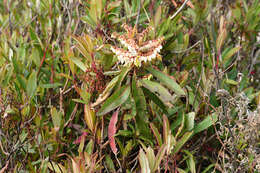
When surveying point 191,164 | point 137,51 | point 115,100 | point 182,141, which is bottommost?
point 191,164

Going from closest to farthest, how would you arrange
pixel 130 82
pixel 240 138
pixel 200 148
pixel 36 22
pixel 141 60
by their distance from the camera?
1. pixel 141 60
2. pixel 130 82
3. pixel 240 138
4. pixel 200 148
5. pixel 36 22

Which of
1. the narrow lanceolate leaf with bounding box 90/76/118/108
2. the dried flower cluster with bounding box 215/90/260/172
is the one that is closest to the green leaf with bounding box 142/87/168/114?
the narrow lanceolate leaf with bounding box 90/76/118/108

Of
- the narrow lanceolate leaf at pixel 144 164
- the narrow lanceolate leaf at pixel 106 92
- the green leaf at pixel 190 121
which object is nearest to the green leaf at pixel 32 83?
the narrow lanceolate leaf at pixel 106 92

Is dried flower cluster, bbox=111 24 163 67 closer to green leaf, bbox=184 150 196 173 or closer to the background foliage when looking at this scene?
the background foliage

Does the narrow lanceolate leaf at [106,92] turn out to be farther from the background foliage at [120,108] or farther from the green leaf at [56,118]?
the green leaf at [56,118]

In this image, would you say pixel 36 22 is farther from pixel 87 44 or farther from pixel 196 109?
pixel 196 109

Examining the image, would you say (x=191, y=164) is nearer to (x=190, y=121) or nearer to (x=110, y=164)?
(x=190, y=121)

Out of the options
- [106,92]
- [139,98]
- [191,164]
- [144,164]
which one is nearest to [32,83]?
[106,92]

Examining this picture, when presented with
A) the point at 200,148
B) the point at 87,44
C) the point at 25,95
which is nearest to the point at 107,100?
the point at 87,44
